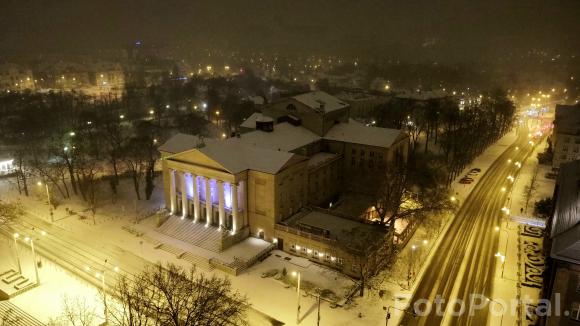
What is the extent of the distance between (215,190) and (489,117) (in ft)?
287

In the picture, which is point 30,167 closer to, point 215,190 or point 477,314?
point 215,190

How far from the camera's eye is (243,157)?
54.9m

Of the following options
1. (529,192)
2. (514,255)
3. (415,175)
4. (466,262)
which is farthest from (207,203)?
(529,192)

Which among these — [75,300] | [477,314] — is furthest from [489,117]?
[75,300]

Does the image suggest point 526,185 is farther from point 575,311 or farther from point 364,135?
point 575,311

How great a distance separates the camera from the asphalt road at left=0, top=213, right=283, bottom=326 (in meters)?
48.2

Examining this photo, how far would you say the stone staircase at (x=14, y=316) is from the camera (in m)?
39.1

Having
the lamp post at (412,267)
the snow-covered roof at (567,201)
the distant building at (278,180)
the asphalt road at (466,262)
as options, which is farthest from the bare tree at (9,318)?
the snow-covered roof at (567,201)

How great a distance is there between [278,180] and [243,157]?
6132mm

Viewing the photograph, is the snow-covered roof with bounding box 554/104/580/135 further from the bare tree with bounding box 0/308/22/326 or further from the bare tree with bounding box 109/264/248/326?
the bare tree with bounding box 0/308/22/326

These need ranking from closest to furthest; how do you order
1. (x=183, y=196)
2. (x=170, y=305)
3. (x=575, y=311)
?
(x=170, y=305) → (x=575, y=311) → (x=183, y=196)

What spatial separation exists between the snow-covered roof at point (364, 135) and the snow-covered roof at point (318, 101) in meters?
3.94

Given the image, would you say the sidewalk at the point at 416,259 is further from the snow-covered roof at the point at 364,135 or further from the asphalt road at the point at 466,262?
the snow-covered roof at the point at 364,135

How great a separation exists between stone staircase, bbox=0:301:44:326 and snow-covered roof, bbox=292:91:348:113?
48648 mm
